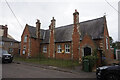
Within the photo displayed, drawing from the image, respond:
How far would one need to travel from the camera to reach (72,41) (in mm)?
19516

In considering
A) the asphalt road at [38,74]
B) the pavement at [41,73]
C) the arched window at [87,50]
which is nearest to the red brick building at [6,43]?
the pavement at [41,73]

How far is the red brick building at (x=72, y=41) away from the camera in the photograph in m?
15.6

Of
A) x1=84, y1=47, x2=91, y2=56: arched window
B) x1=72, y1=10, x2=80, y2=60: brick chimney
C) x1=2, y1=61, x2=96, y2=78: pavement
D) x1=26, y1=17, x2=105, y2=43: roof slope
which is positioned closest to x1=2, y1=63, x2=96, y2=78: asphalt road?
x1=2, y1=61, x2=96, y2=78: pavement

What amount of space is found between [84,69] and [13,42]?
1321 inches

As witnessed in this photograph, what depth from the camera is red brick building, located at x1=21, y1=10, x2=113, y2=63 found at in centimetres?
1557

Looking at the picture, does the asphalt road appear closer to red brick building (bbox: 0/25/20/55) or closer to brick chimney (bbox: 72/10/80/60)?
brick chimney (bbox: 72/10/80/60)

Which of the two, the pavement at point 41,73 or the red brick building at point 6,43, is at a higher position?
the red brick building at point 6,43

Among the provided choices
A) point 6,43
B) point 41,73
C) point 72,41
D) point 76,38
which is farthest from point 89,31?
point 6,43

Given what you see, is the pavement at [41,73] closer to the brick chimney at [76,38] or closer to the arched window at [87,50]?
the arched window at [87,50]

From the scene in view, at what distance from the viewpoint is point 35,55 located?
25.7 meters

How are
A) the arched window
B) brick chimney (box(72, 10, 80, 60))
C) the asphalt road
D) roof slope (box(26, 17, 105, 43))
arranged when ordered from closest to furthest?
the asphalt road → the arched window → roof slope (box(26, 17, 105, 43)) → brick chimney (box(72, 10, 80, 60))

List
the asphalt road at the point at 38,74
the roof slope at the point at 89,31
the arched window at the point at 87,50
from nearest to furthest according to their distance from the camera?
the asphalt road at the point at 38,74 < the arched window at the point at 87,50 < the roof slope at the point at 89,31

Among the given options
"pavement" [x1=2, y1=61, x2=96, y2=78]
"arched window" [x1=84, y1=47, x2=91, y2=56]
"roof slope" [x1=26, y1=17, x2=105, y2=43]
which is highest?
"roof slope" [x1=26, y1=17, x2=105, y2=43]

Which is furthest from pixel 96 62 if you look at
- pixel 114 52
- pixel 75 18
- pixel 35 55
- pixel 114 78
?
pixel 35 55
